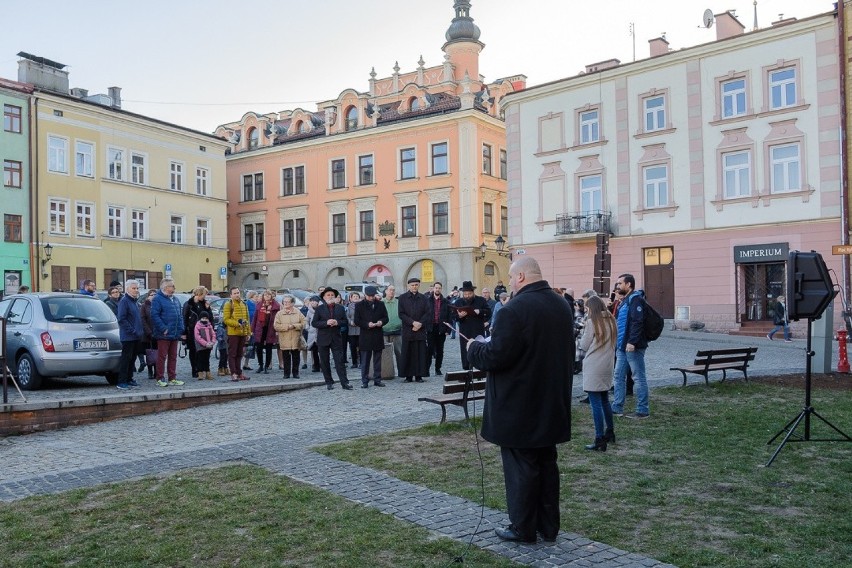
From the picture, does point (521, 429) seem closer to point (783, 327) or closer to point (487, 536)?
point (487, 536)

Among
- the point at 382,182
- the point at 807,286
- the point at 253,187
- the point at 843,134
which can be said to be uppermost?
the point at 253,187

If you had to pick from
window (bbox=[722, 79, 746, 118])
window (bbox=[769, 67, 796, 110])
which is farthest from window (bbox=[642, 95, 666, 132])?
window (bbox=[769, 67, 796, 110])

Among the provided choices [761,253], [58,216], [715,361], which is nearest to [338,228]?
[58,216]

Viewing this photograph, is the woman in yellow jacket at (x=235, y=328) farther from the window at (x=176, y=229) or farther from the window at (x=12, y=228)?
the window at (x=176, y=229)

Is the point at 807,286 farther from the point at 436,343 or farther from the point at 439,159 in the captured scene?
the point at 439,159

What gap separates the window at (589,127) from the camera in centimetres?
3419

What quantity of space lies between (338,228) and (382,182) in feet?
14.1

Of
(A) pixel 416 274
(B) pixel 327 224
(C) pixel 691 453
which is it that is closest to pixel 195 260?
(B) pixel 327 224

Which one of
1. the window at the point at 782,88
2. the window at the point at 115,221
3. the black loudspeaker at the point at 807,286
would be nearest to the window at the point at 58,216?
the window at the point at 115,221

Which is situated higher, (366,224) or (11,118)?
(11,118)

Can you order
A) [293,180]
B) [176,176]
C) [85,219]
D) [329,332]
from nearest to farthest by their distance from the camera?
[329,332] → [85,219] → [176,176] → [293,180]

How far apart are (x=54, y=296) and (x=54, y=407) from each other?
382 cm

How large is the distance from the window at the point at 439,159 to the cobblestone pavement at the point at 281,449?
31.7 meters

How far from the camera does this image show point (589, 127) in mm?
34438
